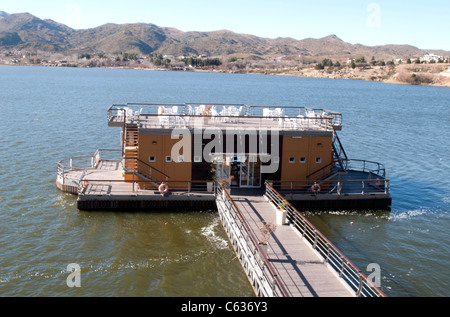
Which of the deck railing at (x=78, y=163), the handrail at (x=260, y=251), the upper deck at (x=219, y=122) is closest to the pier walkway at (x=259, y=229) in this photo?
the handrail at (x=260, y=251)

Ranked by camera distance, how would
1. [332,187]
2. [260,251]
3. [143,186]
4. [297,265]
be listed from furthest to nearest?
[332,187], [143,186], [297,265], [260,251]

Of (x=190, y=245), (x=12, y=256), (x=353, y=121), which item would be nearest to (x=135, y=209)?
(x=190, y=245)

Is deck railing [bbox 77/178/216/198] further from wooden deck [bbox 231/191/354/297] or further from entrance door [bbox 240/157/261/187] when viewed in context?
wooden deck [bbox 231/191/354/297]

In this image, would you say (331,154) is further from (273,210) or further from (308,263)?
(308,263)

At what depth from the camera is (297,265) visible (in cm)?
1606

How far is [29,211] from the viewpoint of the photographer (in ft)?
79.5

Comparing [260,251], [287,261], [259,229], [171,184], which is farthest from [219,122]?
[260,251]

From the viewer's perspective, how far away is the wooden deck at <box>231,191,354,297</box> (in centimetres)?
1434

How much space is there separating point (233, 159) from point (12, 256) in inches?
500

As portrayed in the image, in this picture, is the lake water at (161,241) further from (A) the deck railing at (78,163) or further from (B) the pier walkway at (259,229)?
(A) the deck railing at (78,163)

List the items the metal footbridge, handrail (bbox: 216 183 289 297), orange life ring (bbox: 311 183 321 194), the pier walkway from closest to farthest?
1. handrail (bbox: 216 183 289 297)
2. the metal footbridge
3. the pier walkway
4. orange life ring (bbox: 311 183 321 194)

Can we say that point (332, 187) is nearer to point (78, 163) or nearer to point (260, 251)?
point (260, 251)

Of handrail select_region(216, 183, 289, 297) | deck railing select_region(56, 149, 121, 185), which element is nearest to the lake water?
deck railing select_region(56, 149, 121, 185)

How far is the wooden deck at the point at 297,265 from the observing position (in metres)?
14.3
